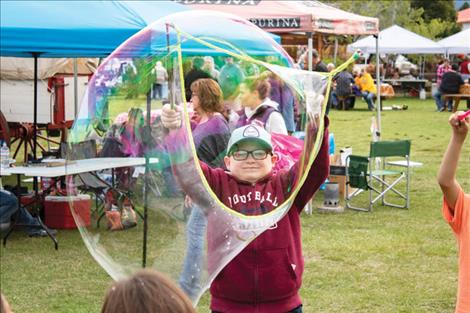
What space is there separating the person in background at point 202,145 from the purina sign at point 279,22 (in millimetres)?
8472

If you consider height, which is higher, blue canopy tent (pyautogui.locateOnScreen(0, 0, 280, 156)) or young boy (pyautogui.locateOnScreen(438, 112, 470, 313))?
blue canopy tent (pyautogui.locateOnScreen(0, 0, 280, 156))

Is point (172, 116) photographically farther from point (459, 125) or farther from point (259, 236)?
point (459, 125)

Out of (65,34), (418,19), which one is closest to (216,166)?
(65,34)

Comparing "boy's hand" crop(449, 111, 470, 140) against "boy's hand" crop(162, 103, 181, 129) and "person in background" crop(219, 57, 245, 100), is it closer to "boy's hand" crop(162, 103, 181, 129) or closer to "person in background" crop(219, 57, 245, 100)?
"boy's hand" crop(162, 103, 181, 129)

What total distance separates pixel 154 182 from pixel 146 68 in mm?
541

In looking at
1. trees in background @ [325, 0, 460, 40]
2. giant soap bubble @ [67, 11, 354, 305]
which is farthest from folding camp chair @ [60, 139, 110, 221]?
trees in background @ [325, 0, 460, 40]

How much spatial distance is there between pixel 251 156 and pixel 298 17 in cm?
913

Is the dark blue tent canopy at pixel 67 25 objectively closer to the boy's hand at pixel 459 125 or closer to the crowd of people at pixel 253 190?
the crowd of people at pixel 253 190

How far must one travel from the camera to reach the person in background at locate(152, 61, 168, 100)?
3.91 meters

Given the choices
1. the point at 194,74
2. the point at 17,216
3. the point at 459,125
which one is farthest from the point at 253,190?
the point at 17,216

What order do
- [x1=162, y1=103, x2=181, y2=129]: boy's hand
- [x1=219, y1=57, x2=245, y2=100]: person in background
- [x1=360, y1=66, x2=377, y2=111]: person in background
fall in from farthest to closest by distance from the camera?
[x1=360, y1=66, x2=377, y2=111]: person in background → [x1=219, y1=57, x2=245, y2=100]: person in background → [x1=162, y1=103, x2=181, y2=129]: boy's hand

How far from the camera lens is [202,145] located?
4.05m

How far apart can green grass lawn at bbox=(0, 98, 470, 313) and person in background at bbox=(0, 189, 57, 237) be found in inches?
5.6

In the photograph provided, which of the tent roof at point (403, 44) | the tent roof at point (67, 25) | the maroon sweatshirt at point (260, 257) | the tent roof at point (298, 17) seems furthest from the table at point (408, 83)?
the maroon sweatshirt at point (260, 257)
